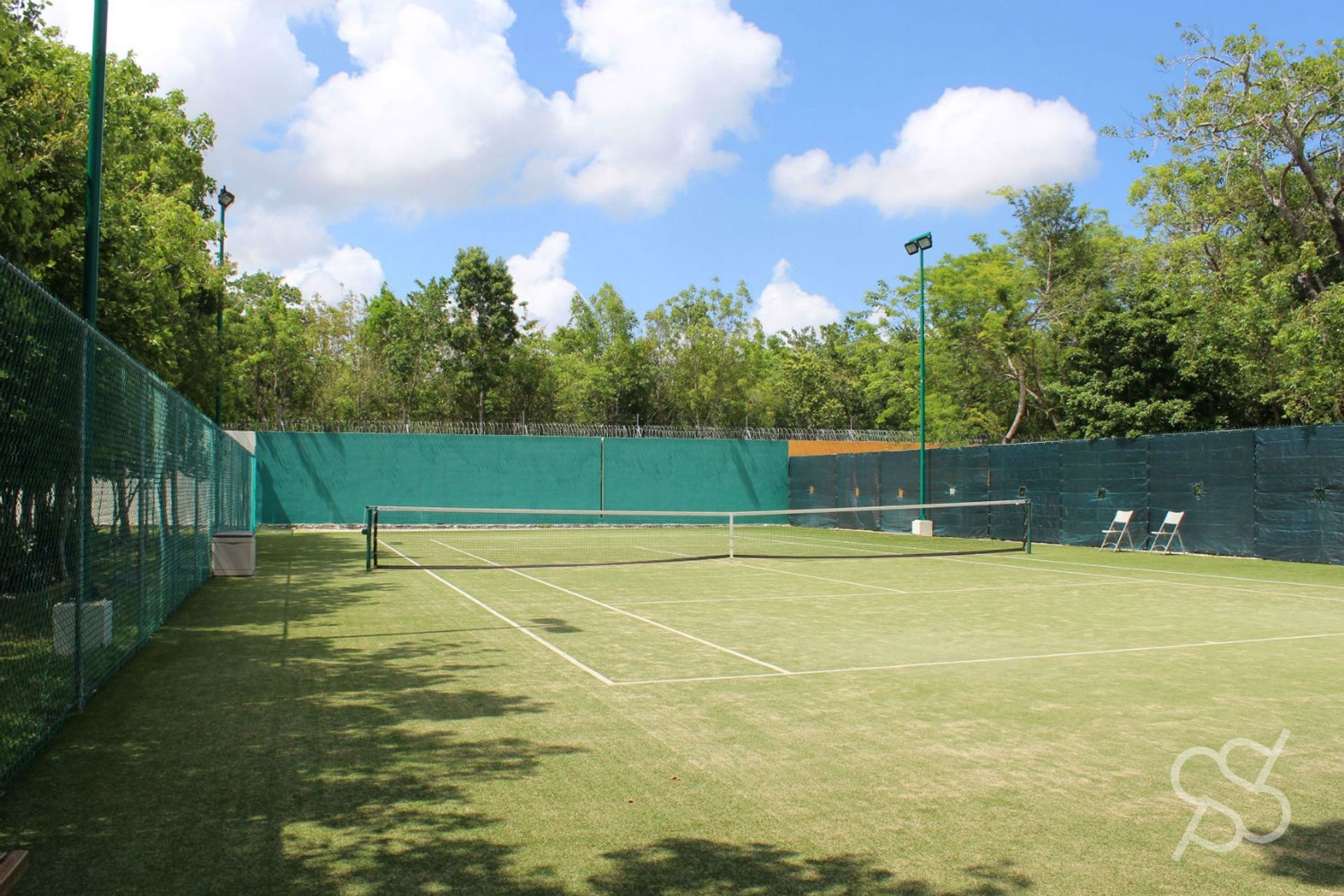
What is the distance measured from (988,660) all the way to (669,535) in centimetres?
2096

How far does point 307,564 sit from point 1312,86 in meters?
27.4

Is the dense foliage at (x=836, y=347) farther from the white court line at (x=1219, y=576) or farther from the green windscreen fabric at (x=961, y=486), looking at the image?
the white court line at (x=1219, y=576)

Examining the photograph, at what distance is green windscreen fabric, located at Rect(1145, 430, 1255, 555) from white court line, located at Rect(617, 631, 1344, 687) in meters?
10.5

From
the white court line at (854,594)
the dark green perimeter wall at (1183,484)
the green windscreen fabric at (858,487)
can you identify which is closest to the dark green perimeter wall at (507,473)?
the green windscreen fabric at (858,487)

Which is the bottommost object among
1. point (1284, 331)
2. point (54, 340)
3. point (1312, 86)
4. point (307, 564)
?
point (307, 564)

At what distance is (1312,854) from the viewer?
13.0 ft

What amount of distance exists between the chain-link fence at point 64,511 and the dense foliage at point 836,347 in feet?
7.43

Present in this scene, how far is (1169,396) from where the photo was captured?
30.1 meters

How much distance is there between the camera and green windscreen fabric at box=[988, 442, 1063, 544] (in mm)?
23812

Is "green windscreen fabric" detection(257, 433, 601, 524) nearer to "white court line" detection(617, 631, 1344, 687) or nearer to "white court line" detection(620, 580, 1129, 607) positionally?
"white court line" detection(620, 580, 1129, 607)

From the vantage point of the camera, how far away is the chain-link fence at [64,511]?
4.98 m

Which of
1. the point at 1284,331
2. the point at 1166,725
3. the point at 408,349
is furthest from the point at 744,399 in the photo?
the point at 1166,725

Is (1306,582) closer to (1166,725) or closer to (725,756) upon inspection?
(1166,725)

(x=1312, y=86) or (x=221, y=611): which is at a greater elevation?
(x=1312, y=86)
